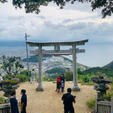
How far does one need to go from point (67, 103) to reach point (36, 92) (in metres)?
6.94

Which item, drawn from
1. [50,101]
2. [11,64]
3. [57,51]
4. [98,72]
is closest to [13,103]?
[50,101]

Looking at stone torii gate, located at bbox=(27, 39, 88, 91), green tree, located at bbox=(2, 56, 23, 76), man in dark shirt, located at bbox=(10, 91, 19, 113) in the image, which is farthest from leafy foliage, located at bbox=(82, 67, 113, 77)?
man in dark shirt, located at bbox=(10, 91, 19, 113)

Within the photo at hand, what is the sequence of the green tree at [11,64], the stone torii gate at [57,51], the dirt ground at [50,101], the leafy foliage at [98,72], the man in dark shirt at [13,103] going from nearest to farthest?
the man in dark shirt at [13,103] → the dirt ground at [50,101] → the stone torii gate at [57,51] → the green tree at [11,64] → the leafy foliage at [98,72]

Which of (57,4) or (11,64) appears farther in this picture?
(11,64)

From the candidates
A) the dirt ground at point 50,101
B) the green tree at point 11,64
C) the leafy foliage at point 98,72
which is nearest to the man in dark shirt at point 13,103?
the dirt ground at point 50,101

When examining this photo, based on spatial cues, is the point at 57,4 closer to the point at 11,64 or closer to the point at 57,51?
the point at 57,51

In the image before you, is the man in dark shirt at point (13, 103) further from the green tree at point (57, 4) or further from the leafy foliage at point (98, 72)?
the leafy foliage at point (98, 72)

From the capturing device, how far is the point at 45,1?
11.2 metres

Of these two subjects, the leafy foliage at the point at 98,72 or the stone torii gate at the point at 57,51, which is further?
the leafy foliage at the point at 98,72

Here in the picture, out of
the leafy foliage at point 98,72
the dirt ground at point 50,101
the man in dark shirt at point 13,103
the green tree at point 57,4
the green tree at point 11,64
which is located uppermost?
the green tree at point 57,4

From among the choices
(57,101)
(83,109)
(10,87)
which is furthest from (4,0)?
(83,109)

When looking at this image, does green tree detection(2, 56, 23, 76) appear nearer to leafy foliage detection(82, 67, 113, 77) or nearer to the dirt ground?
the dirt ground

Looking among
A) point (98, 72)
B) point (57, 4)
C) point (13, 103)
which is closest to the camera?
point (13, 103)

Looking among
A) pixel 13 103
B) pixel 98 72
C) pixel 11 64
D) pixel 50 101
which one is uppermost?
pixel 11 64
